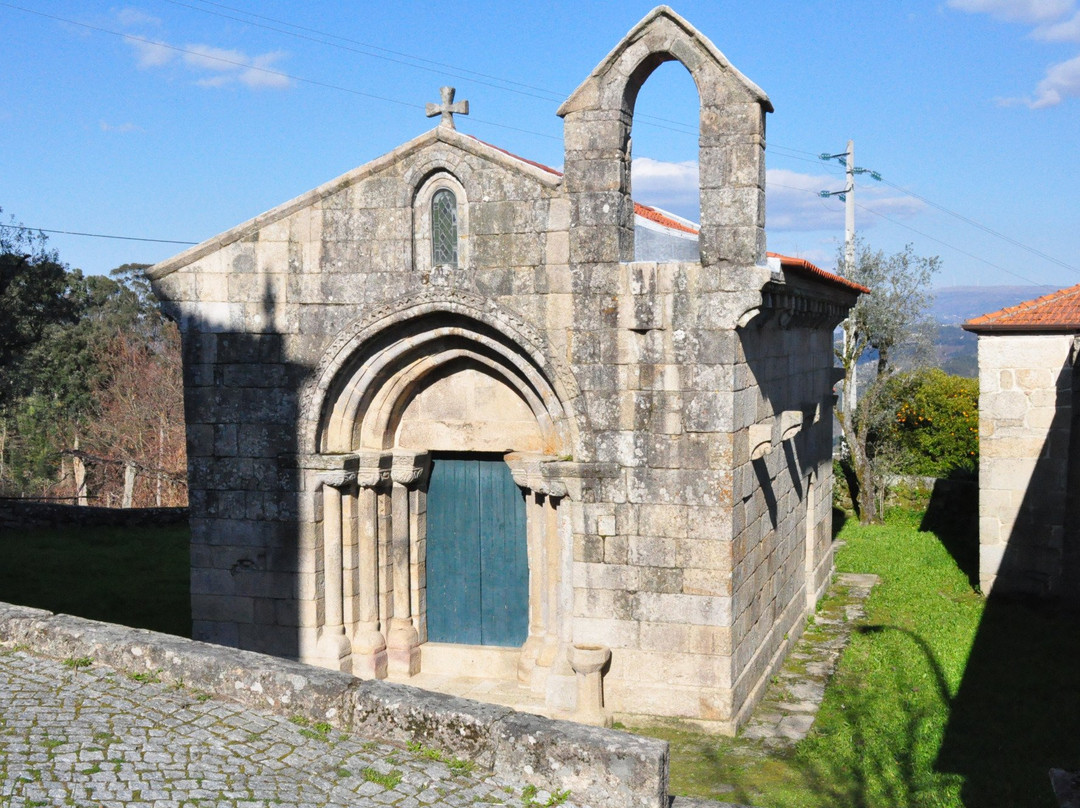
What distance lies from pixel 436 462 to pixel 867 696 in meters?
4.91

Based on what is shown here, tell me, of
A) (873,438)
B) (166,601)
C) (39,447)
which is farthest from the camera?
(39,447)

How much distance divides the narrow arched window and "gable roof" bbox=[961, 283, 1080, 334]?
7.79 m

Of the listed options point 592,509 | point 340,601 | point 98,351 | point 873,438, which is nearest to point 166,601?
point 340,601

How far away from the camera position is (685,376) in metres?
9.11

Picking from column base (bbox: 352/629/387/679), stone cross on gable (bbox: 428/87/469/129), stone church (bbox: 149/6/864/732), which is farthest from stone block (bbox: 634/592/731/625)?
stone cross on gable (bbox: 428/87/469/129)

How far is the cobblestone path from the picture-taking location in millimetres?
5000

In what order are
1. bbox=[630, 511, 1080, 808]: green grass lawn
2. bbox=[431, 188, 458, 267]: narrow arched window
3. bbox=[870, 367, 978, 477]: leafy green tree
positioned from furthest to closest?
1. bbox=[870, 367, 978, 477]: leafy green tree
2. bbox=[431, 188, 458, 267]: narrow arched window
3. bbox=[630, 511, 1080, 808]: green grass lawn

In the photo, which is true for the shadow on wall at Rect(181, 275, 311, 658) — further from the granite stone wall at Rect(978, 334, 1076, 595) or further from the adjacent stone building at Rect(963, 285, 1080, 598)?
the granite stone wall at Rect(978, 334, 1076, 595)

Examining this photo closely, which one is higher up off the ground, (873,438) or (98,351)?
(98,351)

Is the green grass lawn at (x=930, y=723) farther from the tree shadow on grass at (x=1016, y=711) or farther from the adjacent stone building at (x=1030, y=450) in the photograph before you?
the adjacent stone building at (x=1030, y=450)

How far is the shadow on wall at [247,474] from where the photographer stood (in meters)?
10.2

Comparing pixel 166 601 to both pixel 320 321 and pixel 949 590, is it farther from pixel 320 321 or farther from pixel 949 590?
pixel 949 590

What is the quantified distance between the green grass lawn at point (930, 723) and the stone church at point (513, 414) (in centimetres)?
75

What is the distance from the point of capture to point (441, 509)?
428 inches
